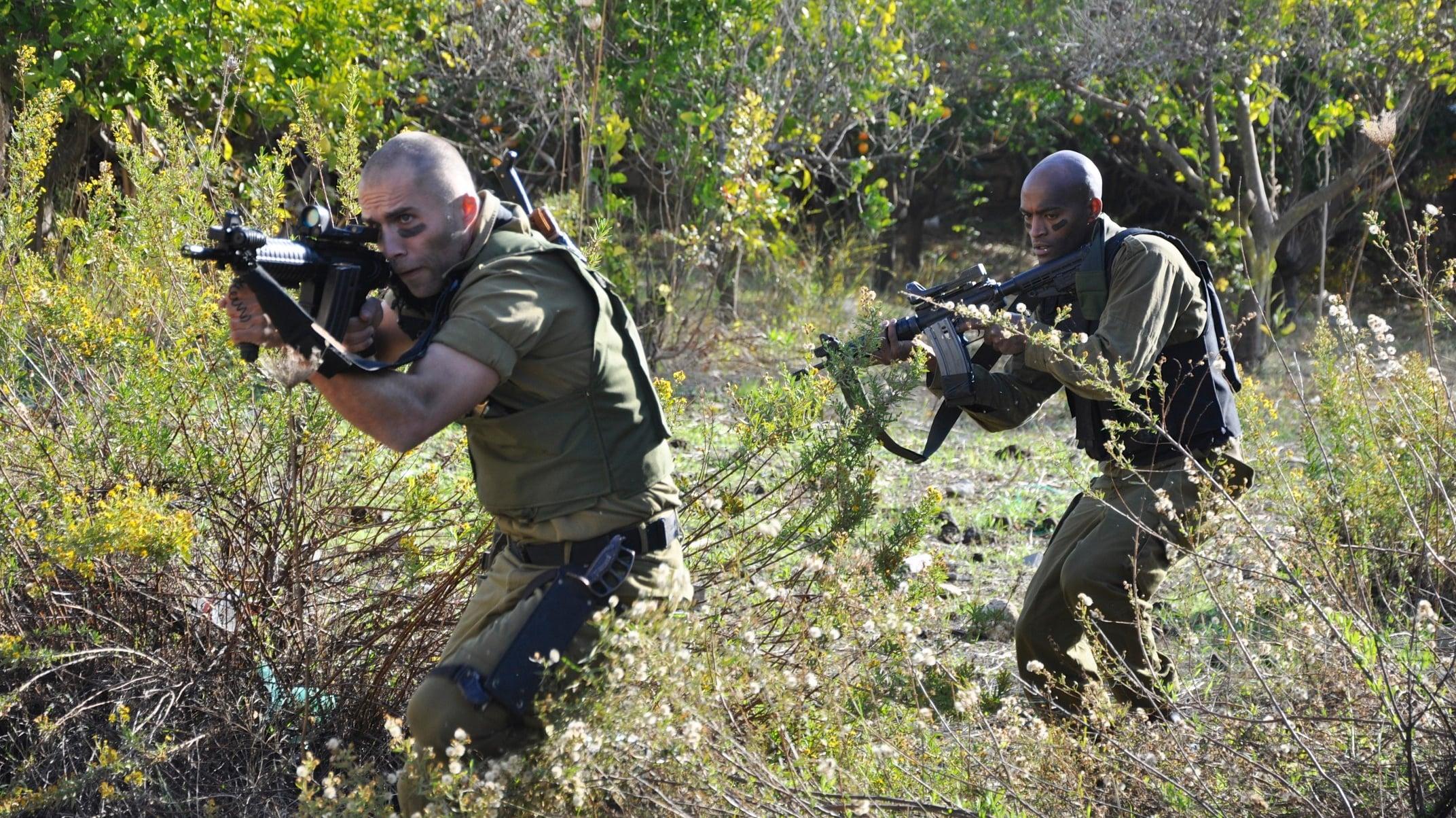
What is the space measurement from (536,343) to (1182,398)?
7.06ft

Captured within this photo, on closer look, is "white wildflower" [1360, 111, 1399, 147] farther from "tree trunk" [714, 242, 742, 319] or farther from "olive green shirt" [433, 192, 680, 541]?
"tree trunk" [714, 242, 742, 319]

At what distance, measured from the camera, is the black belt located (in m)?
2.88

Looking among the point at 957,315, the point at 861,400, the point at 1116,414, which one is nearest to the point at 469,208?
the point at 861,400

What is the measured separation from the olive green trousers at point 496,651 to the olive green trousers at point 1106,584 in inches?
52.4

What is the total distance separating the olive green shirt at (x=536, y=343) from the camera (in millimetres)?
2660

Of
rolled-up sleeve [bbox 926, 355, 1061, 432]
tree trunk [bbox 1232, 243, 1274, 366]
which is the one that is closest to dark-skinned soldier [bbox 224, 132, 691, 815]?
rolled-up sleeve [bbox 926, 355, 1061, 432]

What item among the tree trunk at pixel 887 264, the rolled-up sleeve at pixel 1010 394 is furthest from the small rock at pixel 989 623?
the tree trunk at pixel 887 264

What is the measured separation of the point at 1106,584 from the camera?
382cm

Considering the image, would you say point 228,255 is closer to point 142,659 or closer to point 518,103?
point 142,659

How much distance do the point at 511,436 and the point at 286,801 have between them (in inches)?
53.2

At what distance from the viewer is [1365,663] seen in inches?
110

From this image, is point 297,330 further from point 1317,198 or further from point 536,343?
point 1317,198

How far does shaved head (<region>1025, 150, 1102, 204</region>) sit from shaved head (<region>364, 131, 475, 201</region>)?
74.0 inches

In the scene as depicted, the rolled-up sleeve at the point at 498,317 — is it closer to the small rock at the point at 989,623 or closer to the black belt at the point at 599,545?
the black belt at the point at 599,545
